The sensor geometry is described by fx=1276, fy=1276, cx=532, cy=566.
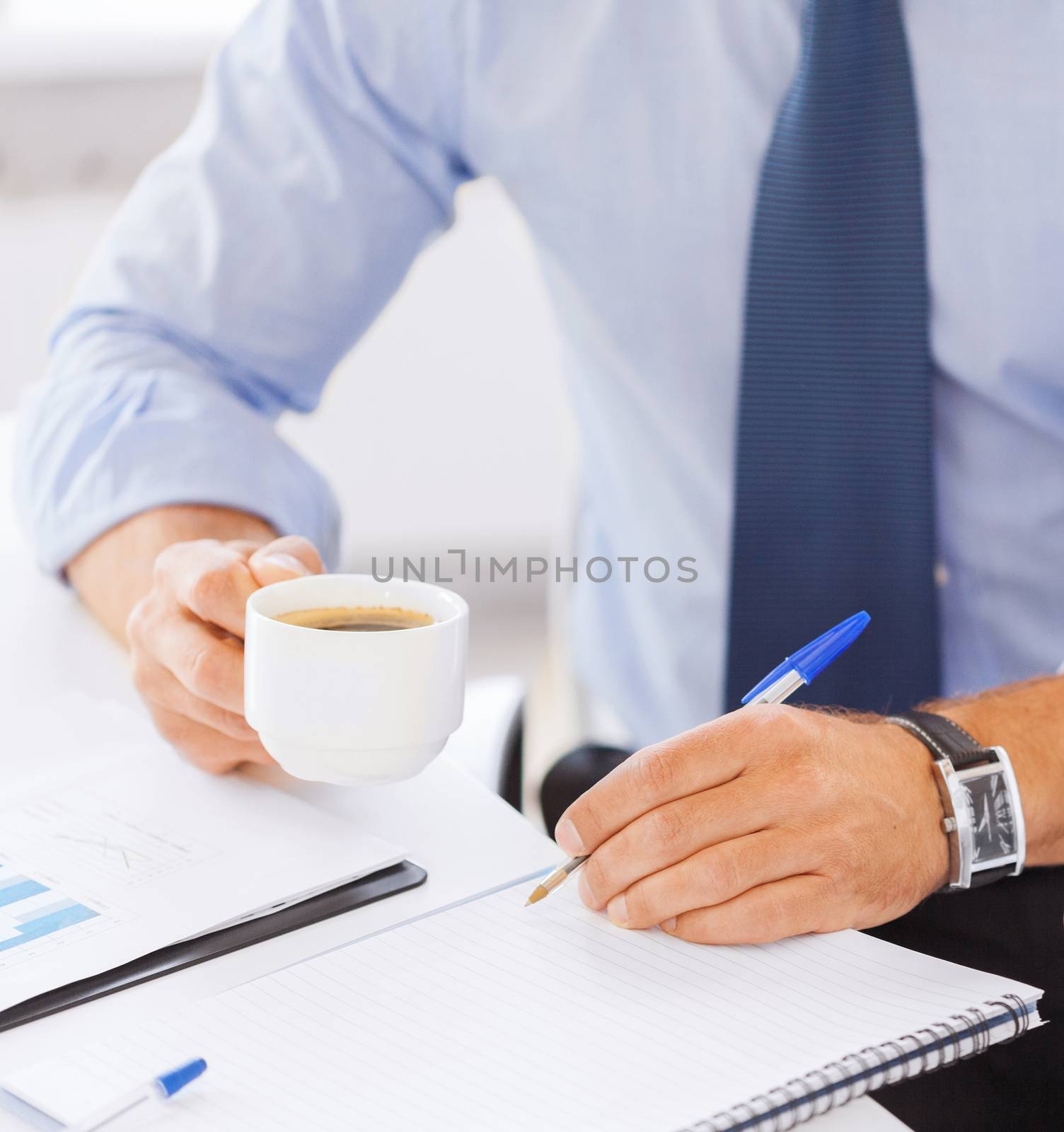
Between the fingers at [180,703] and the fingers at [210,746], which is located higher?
the fingers at [180,703]

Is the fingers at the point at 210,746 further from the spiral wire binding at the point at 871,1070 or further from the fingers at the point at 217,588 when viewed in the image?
the spiral wire binding at the point at 871,1070

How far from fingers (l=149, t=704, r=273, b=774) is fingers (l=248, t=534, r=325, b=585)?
3.4 inches

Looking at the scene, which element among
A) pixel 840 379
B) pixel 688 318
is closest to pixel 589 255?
pixel 688 318

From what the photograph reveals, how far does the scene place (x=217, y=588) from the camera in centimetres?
70

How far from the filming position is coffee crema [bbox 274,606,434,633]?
64cm

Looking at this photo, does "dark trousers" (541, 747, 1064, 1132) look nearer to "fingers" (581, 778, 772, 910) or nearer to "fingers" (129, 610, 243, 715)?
"fingers" (581, 778, 772, 910)

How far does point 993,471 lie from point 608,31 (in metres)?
0.45

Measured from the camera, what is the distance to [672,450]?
111cm

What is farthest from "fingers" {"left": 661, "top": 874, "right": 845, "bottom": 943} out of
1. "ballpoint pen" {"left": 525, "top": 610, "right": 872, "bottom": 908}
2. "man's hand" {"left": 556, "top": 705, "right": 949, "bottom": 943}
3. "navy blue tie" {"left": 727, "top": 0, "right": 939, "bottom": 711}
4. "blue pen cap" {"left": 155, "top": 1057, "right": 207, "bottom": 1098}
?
"navy blue tie" {"left": 727, "top": 0, "right": 939, "bottom": 711}

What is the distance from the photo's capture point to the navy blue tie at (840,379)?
35.2 inches

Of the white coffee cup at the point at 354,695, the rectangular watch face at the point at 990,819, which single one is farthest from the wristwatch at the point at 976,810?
the white coffee cup at the point at 354,695

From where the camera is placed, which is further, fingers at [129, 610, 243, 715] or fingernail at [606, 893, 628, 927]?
fingers at [129, 610, 243, 715]

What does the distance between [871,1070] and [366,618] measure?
1.05 feet

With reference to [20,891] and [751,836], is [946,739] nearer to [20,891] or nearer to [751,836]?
[751,836]
